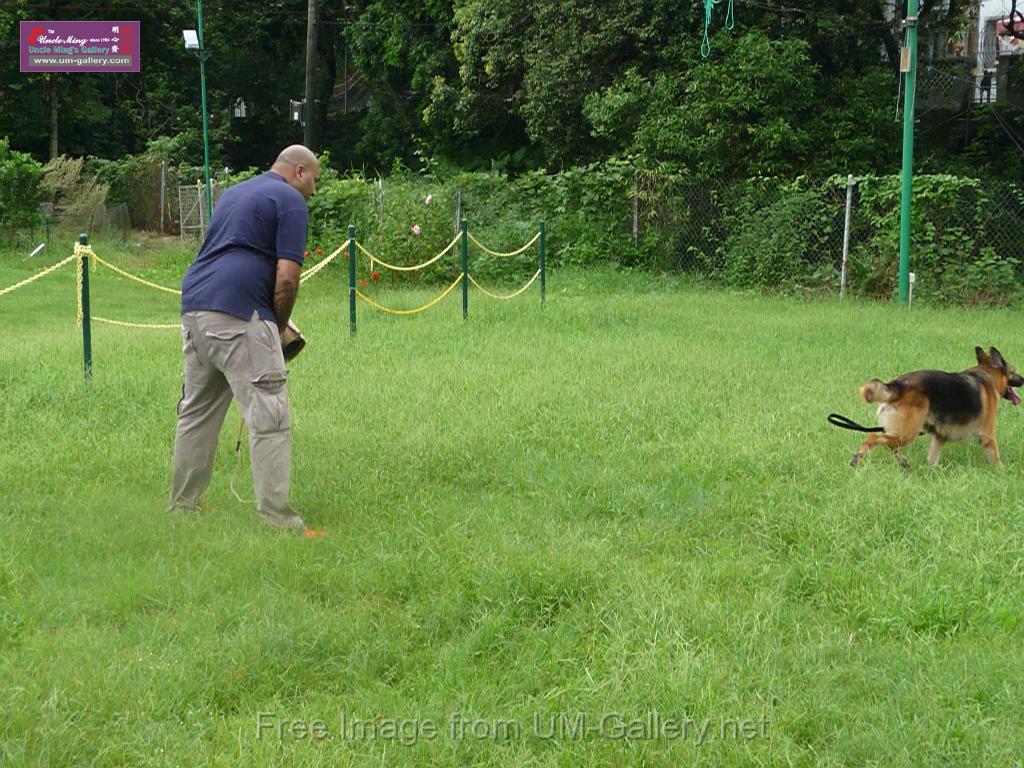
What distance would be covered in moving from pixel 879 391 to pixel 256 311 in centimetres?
333

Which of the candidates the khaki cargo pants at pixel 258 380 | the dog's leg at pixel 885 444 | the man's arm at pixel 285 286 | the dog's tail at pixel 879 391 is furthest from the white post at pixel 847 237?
the khaki cargo pants at pixel 258 380

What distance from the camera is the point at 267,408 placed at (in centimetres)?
546

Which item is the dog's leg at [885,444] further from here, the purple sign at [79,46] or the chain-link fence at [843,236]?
the purple sign at [79,46]

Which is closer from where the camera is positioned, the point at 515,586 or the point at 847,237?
the point at 515,586

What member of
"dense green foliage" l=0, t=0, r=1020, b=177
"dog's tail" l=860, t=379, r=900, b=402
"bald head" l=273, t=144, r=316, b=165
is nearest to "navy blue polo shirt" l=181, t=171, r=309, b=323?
"bald head" l=273, t=144, r=316, b=165

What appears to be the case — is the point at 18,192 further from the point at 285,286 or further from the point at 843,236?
the point at 285,286

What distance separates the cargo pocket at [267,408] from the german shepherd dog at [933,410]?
3.10m

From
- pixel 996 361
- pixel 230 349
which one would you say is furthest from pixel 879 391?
pixel 230 349

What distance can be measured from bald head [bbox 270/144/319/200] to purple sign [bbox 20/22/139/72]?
101 feet

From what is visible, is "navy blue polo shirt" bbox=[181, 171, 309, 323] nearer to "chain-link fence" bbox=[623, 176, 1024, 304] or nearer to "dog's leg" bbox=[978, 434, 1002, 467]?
"dog's leg" bbox=[978, 434, 1002, 467]

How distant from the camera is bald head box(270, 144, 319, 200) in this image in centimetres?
574

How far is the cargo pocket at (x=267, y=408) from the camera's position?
546 centimetres

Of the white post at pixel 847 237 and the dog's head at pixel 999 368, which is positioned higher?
the white post at pixel 847 237

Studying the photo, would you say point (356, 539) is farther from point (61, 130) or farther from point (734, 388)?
point (61, 130)
